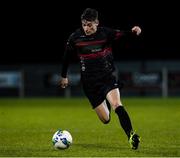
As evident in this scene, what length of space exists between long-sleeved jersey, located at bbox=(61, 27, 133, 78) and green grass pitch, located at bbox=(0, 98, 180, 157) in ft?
4.33

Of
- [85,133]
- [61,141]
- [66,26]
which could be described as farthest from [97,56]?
[66,26]

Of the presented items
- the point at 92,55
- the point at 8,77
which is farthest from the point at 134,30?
the point at 8,77

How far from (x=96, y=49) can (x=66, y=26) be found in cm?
3379

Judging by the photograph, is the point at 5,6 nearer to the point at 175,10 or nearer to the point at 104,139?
the point at 175,10

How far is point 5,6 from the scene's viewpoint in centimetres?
4484

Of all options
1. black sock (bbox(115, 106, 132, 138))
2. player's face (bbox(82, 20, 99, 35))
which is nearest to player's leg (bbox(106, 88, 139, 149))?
black sock (bbox(115, 106, 132, 138))

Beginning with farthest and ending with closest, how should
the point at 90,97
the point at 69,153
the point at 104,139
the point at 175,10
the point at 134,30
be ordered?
the point at 175,10 → the point at 104,139 → the point at 90,97 → the point at 134,30 → the point at 69,153

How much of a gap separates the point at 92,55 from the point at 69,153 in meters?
1.84

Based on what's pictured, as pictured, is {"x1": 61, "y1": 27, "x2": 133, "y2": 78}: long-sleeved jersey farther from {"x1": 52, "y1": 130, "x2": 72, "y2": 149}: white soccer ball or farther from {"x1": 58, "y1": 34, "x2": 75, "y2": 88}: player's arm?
{"x1": 52, "y1": 130, "x2": 72, "y2": 149}: white soccer ball

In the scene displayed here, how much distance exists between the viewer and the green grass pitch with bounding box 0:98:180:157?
30.8ft

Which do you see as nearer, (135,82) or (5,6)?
(135,82)

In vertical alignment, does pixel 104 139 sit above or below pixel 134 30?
below

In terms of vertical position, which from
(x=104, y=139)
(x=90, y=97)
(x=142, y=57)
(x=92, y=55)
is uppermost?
(x=92, y=55)

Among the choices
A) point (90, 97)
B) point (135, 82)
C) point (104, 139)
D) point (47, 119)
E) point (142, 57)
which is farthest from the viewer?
point (142, 57)
